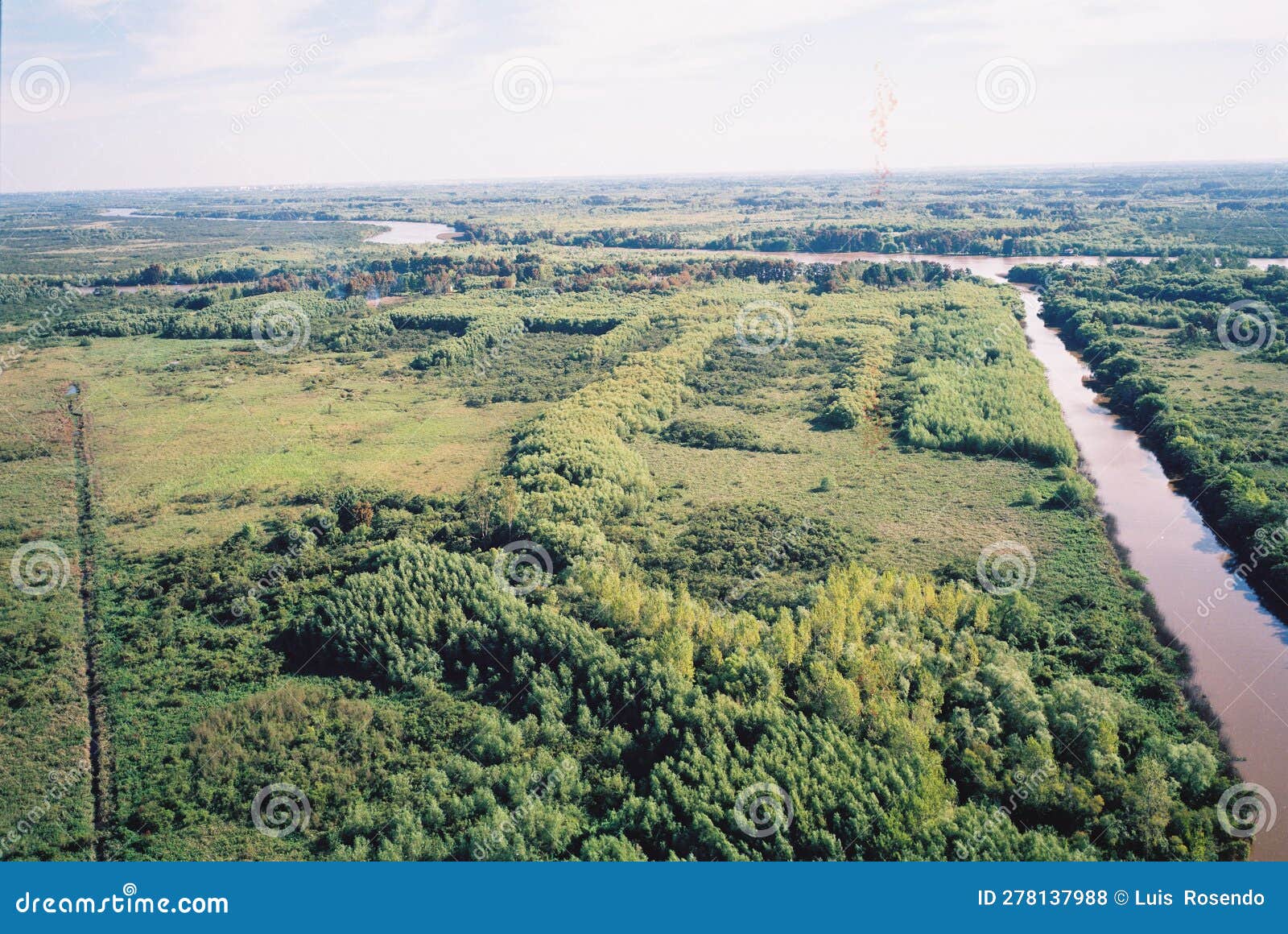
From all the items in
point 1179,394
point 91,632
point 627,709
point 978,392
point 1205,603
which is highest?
point 978,392

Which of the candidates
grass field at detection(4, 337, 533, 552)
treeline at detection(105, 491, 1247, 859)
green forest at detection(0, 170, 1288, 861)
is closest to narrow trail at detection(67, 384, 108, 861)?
green forest at detection(0, 170, 1288, 861)

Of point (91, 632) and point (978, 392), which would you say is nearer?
point (91, 632)

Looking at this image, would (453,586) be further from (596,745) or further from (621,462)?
(621,462)

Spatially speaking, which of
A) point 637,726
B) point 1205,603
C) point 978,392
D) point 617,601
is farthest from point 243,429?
point 1205,603

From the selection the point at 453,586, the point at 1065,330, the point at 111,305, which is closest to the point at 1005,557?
the point at 453,586

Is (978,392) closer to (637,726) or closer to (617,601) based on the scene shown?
(617,601)

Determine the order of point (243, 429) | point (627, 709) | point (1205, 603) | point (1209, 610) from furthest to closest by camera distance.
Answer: point (243, 429), point (1205, 603), point (1209, 610), point (627, 709)

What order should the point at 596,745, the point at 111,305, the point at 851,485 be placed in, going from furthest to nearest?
the point at 111,305 < the point at 851,485 < the point at 596,745

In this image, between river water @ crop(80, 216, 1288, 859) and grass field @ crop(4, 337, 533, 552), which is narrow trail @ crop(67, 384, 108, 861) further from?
river water @ crop(80, 216, 1288, 859)

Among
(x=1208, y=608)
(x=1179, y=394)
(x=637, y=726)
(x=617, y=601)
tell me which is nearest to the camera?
(x=637, y=726)
